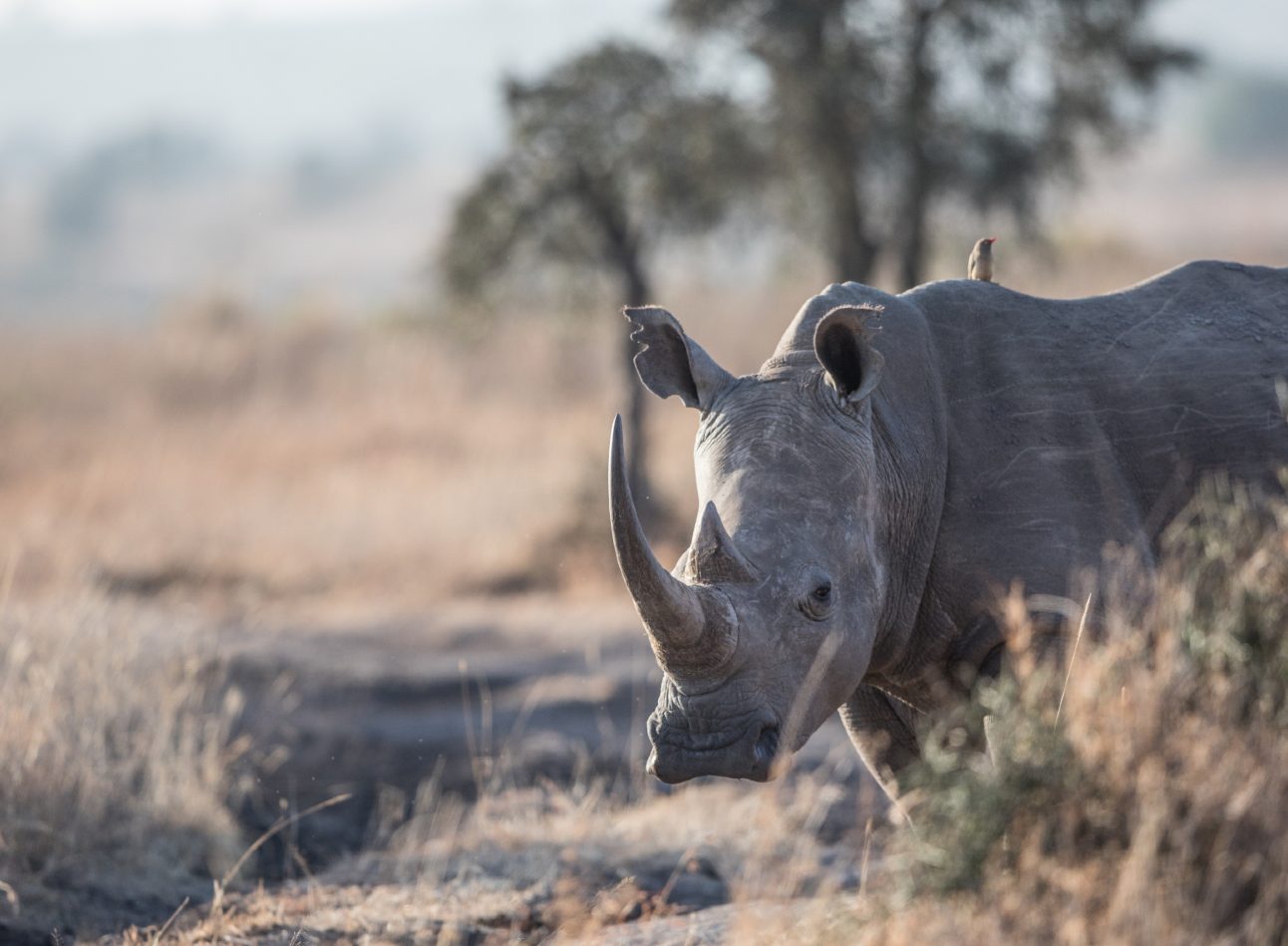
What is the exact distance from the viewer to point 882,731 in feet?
18.2

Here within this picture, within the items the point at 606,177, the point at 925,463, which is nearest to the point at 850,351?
the point at 925,463

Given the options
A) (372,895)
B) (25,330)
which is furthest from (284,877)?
(25,330)

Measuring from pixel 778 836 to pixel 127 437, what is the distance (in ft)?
49.0

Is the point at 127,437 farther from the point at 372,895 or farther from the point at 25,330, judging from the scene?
the point at 372,895

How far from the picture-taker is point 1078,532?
5.01 m

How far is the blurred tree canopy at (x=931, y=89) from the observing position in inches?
550

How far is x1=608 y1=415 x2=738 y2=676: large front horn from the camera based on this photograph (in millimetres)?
4387

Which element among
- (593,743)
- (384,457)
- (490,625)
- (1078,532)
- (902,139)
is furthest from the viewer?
(384,457)

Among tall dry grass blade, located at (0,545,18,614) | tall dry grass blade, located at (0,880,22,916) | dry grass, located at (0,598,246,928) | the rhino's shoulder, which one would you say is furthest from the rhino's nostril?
tall dry grass blade, located at (0,545,18,614)

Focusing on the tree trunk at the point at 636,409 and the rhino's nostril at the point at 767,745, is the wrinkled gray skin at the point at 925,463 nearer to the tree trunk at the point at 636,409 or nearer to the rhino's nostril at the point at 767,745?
the rhino's nostril at the point at 767,745

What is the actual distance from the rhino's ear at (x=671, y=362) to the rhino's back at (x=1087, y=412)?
647 mm

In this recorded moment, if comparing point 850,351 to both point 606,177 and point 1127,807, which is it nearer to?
point 1127,807

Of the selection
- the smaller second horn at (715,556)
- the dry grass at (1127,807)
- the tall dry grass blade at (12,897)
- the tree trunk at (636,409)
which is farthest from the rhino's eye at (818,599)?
Answer: the tree trunk at (636,409)

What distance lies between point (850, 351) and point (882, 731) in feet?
4.01
